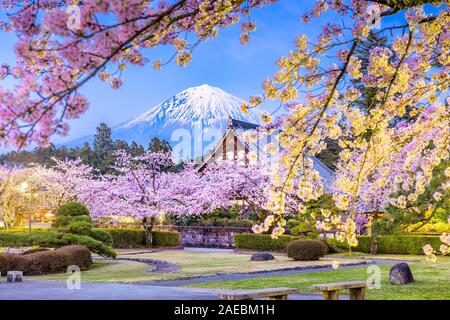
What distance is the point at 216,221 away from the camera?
1411 inches

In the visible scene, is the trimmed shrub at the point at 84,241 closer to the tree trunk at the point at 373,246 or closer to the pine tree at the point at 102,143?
the tree trunk at the point at 373,246

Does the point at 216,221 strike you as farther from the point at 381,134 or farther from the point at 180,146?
the point at 381,134

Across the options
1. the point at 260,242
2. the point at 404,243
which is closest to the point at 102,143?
the point at 260,242

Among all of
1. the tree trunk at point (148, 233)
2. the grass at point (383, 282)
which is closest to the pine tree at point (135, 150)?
the tree trunk at point (148, 233)

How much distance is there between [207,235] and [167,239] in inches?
104

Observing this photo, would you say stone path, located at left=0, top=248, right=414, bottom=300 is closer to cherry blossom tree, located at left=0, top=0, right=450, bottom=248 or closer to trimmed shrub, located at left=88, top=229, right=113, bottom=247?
cherry blossom tree, located at left=0, top=0, right=450, bottom=248

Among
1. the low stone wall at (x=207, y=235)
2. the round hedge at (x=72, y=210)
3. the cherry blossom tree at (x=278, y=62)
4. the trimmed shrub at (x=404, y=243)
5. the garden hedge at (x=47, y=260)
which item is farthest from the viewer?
the low stone wall at (x=207, y=235)

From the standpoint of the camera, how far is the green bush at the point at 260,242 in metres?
28.8

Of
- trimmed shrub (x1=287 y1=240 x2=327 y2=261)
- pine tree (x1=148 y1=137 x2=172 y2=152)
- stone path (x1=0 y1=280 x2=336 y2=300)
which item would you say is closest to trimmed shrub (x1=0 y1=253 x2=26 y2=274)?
stone path (x1=0 y1=280 x2=336 y2=300)

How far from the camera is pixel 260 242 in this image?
1187 inches

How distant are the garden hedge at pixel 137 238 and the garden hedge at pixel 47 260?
1362 centimetres

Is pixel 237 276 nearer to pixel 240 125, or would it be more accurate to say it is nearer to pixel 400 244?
pixel 400 244

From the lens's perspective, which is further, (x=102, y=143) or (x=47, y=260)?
(x=102, y=143)

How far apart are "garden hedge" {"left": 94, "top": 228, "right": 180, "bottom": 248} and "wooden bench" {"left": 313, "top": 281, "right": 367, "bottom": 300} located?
87.0 ft
